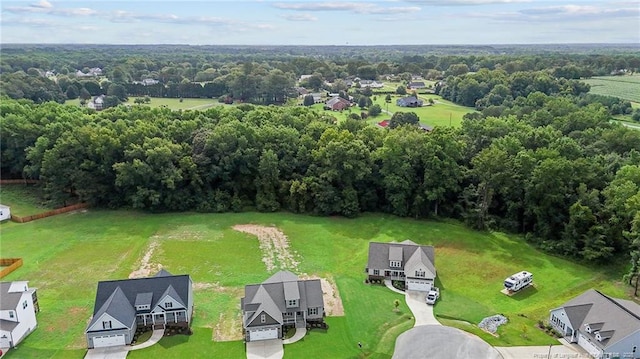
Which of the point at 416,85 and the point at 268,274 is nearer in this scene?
the point at 268,274

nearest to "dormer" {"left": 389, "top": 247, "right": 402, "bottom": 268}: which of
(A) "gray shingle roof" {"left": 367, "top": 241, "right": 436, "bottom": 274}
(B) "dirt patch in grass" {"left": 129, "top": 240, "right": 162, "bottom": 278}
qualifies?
(A) "gray shingle roof" {"left": 367, "top": 241, "right": 436, "bottom": 274}

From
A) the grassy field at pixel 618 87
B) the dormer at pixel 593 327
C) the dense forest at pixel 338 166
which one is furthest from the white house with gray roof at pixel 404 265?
the grassy field at pixel 618 87

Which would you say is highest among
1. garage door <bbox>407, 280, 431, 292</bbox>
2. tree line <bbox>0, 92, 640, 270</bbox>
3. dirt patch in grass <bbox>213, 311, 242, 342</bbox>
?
tree line <bbox>0, 92, 640, 270</bbox>

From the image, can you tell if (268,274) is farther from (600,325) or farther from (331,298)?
(600,325)

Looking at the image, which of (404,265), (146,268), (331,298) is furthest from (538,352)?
(146,268)

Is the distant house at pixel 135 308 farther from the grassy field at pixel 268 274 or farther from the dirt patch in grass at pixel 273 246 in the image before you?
the dirt patch in grass at pixel 273 246

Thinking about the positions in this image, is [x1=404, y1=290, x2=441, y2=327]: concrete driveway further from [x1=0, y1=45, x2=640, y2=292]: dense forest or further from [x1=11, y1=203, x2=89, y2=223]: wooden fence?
[x1=11, y1=203, x2=89, y2=223]: wooden fence
